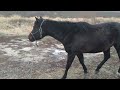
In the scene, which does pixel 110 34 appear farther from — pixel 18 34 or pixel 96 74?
pixel 18 34

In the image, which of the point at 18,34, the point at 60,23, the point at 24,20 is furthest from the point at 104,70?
the point at 24,20

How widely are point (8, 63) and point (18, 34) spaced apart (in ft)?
14.5

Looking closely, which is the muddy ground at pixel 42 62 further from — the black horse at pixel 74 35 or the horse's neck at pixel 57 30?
the horse's neck at pixel 57 30

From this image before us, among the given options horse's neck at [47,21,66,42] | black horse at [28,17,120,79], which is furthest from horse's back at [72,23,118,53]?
horse's neck at [47,21,66,42]

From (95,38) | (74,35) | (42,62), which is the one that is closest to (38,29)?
(74,35)

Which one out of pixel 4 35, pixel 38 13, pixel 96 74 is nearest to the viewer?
pixel 96 74

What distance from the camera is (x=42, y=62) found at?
383 inches

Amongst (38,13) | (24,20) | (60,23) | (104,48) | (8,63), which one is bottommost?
(38,13)

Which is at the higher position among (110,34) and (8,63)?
(110,34)

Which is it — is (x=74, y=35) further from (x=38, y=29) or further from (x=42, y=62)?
(x=42, y=62)

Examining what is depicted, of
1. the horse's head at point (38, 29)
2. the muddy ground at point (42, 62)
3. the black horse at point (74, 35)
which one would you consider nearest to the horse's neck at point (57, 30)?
the black horse at point (74, 35)

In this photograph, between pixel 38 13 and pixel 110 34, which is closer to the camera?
pixel 110 34

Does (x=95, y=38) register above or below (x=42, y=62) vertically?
above

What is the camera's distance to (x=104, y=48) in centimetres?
809
